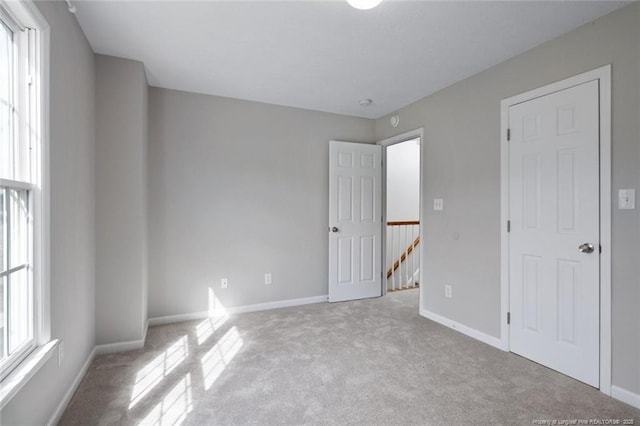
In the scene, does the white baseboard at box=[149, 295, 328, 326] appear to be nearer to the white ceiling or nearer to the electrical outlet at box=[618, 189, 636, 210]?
the white ceiling

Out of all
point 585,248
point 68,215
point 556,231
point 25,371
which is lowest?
point 25,371

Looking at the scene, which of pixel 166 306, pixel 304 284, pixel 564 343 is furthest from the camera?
pixel 304 284

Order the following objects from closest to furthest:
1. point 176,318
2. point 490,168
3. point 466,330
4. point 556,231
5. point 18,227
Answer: point 18,227, point 556,231, point 490,168, point 466,330, point 176,318

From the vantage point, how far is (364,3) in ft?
6.23

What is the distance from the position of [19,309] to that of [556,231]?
135 inches

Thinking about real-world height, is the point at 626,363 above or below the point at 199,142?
below

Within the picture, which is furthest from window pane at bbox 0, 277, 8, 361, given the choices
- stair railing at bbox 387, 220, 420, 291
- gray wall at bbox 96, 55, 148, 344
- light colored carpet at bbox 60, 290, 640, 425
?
stair railing at bbox 387, 220, 420, 291

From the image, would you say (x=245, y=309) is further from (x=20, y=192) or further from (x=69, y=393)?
(x=20, y=192)

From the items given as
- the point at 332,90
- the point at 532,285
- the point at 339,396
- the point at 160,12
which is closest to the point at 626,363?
the point at 532,285

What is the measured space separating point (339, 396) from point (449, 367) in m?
0.97

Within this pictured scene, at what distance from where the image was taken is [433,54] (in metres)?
2.66

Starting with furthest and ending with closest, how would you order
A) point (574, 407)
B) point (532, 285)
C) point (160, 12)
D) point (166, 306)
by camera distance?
1. point (166, 306)
2. point (532, 285)
3. point (160, 12)
4. point (574, 407)

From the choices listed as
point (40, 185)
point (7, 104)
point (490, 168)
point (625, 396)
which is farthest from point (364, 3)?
point (625, 396)

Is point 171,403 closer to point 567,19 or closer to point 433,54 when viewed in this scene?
point 433,54
